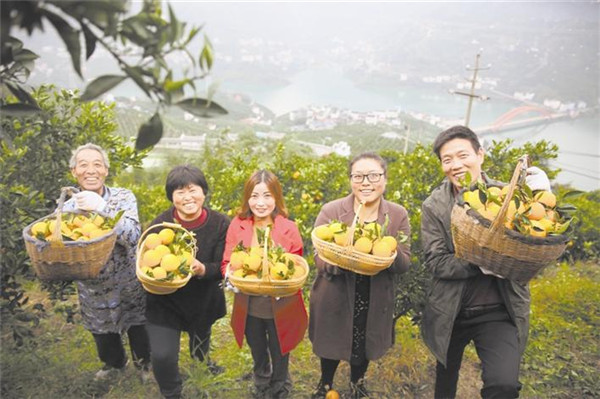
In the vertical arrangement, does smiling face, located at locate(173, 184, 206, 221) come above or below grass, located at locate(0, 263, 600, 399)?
above

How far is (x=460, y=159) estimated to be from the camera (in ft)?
6.82

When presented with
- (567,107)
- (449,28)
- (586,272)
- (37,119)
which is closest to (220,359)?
(37,119)

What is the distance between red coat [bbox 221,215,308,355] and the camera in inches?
91.8

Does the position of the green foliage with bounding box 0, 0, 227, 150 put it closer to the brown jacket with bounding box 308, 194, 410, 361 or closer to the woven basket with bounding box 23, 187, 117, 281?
the woven basket with bounding box 23, 187, 117, 281

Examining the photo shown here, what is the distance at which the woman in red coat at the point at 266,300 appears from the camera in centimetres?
234

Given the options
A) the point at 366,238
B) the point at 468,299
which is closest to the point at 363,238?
the point at 366,238

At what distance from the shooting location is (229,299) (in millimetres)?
4645

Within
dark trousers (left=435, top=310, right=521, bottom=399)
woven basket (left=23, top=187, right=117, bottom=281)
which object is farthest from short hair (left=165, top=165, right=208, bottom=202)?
dark trousers (left=435, top=310, right=521, bottom=399)

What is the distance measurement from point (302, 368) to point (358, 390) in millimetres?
603

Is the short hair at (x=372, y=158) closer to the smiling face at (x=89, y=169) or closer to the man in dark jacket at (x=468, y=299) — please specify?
the man in dark jacket at (x=468, y=299)

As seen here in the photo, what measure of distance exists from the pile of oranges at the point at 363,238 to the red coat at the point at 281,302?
302 mm

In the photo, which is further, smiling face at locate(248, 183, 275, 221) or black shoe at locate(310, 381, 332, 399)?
black shoe at locate(310, 381, 332, 399)

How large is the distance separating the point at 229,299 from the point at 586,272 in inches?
193

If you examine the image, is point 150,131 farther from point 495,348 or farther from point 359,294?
point 495,348
